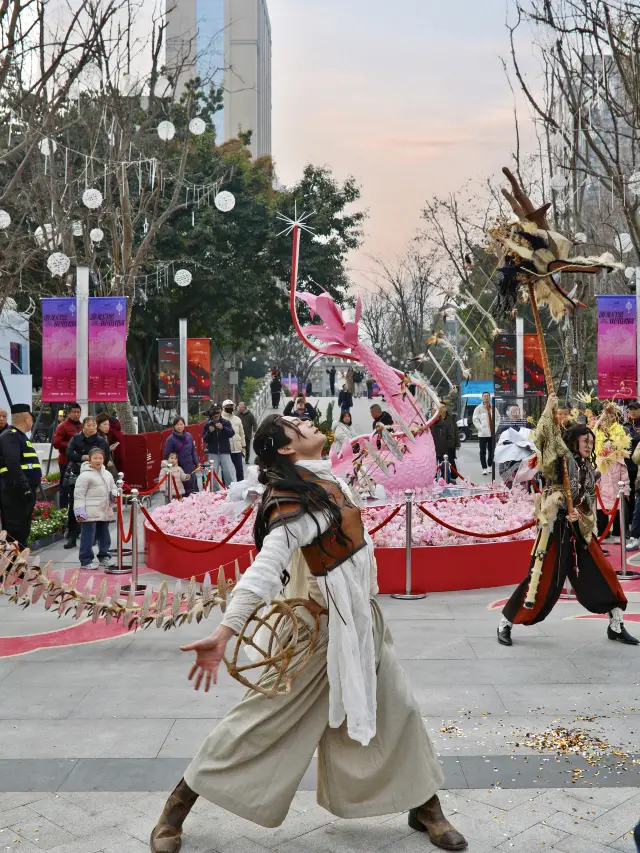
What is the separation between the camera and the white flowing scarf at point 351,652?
11.6 feet

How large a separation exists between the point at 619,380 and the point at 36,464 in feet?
34.6

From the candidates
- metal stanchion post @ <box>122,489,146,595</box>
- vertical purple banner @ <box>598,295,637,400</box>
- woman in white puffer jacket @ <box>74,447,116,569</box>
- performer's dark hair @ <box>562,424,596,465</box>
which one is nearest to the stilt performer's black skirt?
performer's dark hair @ <box>562,424,596,465</box>

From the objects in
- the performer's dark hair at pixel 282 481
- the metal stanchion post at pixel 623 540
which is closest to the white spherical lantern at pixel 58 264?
the metal stanchion post at pixel 623 540

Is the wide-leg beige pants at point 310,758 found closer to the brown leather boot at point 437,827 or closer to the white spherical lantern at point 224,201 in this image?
the brown leather boot at point 437,827

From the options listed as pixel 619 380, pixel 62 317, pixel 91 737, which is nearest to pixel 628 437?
pixel 619 380

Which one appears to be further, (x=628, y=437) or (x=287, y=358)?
(x=287, y=358)

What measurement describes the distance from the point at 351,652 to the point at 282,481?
0.68 metres

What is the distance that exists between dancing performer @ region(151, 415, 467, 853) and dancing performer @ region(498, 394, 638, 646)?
301 cm

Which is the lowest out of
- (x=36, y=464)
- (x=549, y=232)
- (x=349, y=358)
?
(x=36, y=464)

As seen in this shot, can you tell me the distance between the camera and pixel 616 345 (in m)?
16.5

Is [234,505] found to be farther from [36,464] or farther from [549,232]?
[549,232]

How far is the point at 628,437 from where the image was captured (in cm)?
1059

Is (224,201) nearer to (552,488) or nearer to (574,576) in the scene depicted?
(552,488)

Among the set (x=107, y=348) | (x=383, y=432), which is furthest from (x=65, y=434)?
(x=383, y=432)
